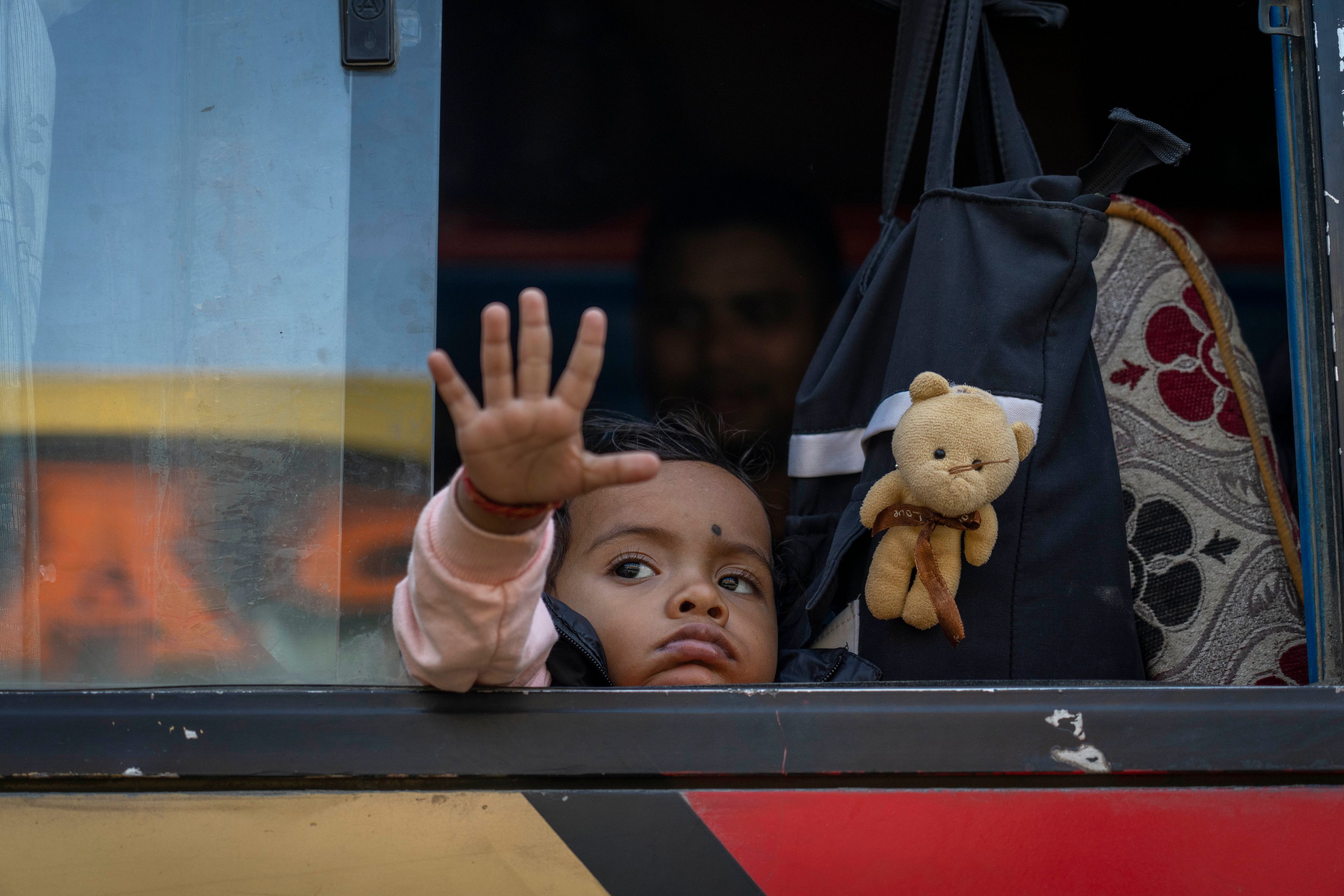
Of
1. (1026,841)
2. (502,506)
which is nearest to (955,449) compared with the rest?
(1026,841)

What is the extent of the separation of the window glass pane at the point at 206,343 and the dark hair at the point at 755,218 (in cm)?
127

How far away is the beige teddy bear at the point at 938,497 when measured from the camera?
122 cm

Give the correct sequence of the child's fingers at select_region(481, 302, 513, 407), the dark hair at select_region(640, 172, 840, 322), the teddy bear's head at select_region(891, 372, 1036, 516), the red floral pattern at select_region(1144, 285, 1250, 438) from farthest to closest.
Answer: the dark hair at select_region(640, 172, 840, 322)
the red floral pattern at select_region(1144, 285, 1250, 438)
the teddy bear's head at select_region(891, 372, 1036, 516)
the child's fingers at select_region(481, 302, 513, 407)

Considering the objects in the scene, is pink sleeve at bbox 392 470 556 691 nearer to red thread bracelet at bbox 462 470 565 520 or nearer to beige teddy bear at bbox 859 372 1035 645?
red thread bracelet at bbox 462 470 565 520

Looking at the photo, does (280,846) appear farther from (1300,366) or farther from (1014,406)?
(1300,366)

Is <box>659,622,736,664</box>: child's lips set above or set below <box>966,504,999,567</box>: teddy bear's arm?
below

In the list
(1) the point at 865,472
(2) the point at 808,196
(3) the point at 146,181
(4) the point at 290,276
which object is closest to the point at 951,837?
(1) the point at 865,472

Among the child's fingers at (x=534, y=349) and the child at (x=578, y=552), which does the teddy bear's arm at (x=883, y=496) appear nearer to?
the child at (x=578, y=552)

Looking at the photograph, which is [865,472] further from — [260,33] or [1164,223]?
[260,33]

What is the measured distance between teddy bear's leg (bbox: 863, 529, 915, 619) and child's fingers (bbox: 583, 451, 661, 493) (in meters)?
0.55

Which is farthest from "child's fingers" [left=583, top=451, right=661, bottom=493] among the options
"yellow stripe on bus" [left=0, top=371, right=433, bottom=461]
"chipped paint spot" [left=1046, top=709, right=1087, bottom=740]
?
"chipped paint spot" [left=1046, top=709, right=1087, bottom=740]

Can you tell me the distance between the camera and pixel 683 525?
5.07ft

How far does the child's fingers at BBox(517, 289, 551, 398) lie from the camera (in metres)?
0.83

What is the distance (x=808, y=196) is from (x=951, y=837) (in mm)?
1678
